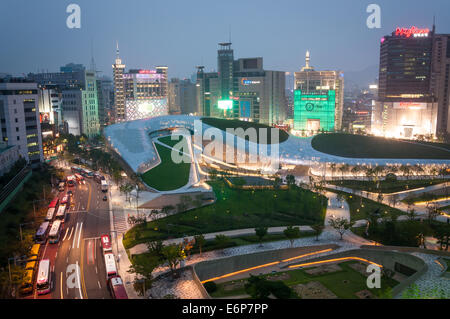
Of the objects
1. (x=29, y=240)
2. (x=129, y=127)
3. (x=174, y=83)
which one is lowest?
(x=29, y=240)

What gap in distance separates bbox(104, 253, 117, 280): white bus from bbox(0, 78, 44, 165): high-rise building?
3678 cm

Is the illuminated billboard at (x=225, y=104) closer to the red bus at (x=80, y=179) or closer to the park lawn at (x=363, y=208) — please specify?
the red bus at (x=80, y=179)

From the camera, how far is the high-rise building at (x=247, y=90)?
5030 inches

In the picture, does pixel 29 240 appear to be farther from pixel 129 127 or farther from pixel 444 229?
pixel 129 127

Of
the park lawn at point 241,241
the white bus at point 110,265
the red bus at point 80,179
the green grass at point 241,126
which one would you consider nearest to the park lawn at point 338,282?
the park lawn at point 241,241

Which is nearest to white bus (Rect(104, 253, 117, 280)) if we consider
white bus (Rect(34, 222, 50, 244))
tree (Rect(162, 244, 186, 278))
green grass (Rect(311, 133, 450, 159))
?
tree (Rect(162, 244, 186, 278))

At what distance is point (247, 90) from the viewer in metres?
129

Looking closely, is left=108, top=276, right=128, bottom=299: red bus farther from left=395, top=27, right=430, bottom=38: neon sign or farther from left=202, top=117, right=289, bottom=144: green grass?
left=395, top=27, right=430, bottom=38: neon sign

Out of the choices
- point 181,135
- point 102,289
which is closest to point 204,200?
point 102,289

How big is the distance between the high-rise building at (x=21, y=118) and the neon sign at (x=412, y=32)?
10462 centimetres

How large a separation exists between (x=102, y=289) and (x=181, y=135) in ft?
185

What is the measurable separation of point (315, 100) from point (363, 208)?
71069 millimetres

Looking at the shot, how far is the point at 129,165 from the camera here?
60.2 m

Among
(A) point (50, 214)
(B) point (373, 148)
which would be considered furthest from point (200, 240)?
(B) point (373, 148)
